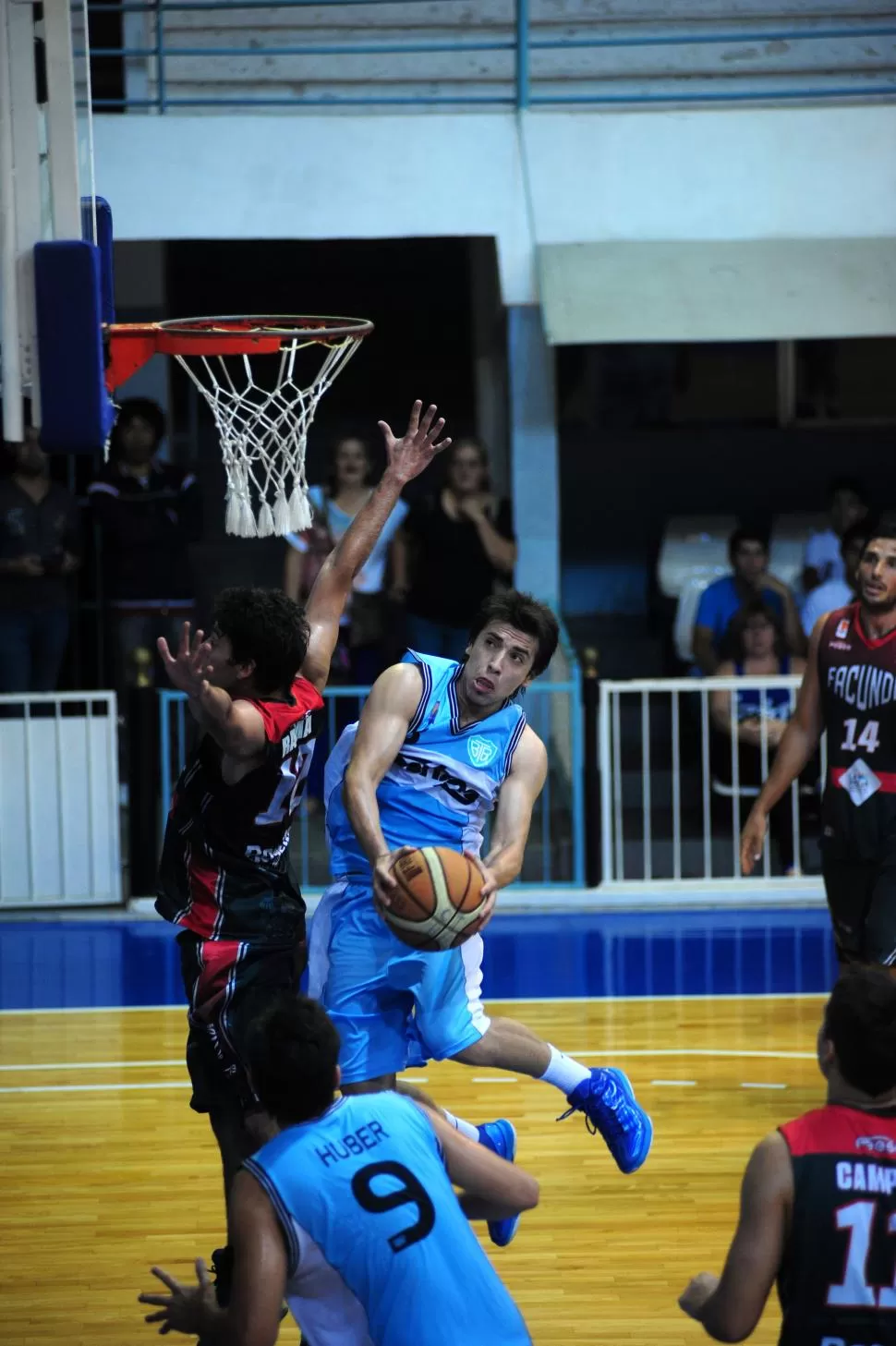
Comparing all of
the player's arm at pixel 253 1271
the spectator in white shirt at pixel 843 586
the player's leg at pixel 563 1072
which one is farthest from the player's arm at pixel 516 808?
Answer: the spectator in white shirt at pixel 843 586

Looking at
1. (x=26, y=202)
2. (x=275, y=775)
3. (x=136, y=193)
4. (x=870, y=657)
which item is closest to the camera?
(x=26, y=202)

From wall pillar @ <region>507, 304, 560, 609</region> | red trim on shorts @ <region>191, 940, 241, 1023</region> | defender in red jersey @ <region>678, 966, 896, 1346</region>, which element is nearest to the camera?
defender in red jersey @ <region>678, 966, 896, 1346</region>

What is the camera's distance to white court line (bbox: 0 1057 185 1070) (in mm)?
7426

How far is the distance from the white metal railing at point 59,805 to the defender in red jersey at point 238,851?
5.26 m

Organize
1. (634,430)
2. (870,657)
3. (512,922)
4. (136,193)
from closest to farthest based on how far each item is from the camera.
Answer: (870,657) < (512,922) < (136,193) < (634,430)

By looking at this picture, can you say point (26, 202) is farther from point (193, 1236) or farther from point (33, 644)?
point (33, 644)

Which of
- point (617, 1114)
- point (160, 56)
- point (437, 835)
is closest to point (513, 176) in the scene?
point (160, 56)

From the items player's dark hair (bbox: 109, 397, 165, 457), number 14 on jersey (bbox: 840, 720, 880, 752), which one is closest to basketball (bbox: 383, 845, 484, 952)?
number 14 on jersey (bbox: 840, 720, 880, 752)

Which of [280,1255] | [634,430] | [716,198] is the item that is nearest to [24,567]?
[716,198]

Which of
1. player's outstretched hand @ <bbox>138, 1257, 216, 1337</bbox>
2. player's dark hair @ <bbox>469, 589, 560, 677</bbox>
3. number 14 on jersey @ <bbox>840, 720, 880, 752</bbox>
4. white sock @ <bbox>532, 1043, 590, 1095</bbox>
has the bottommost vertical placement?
white sock @ <bbox>532, 1043, 590, 1095</bbox>

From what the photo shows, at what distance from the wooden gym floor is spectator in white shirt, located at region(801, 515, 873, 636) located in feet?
10.00

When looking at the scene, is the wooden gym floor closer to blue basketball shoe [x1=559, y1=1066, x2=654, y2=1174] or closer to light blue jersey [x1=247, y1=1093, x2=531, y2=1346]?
blue basketball shoe [x1=559, y1=1066, x2=654, y2=1174]

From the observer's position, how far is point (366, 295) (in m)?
15.2

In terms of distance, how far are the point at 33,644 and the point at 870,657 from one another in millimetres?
5775
